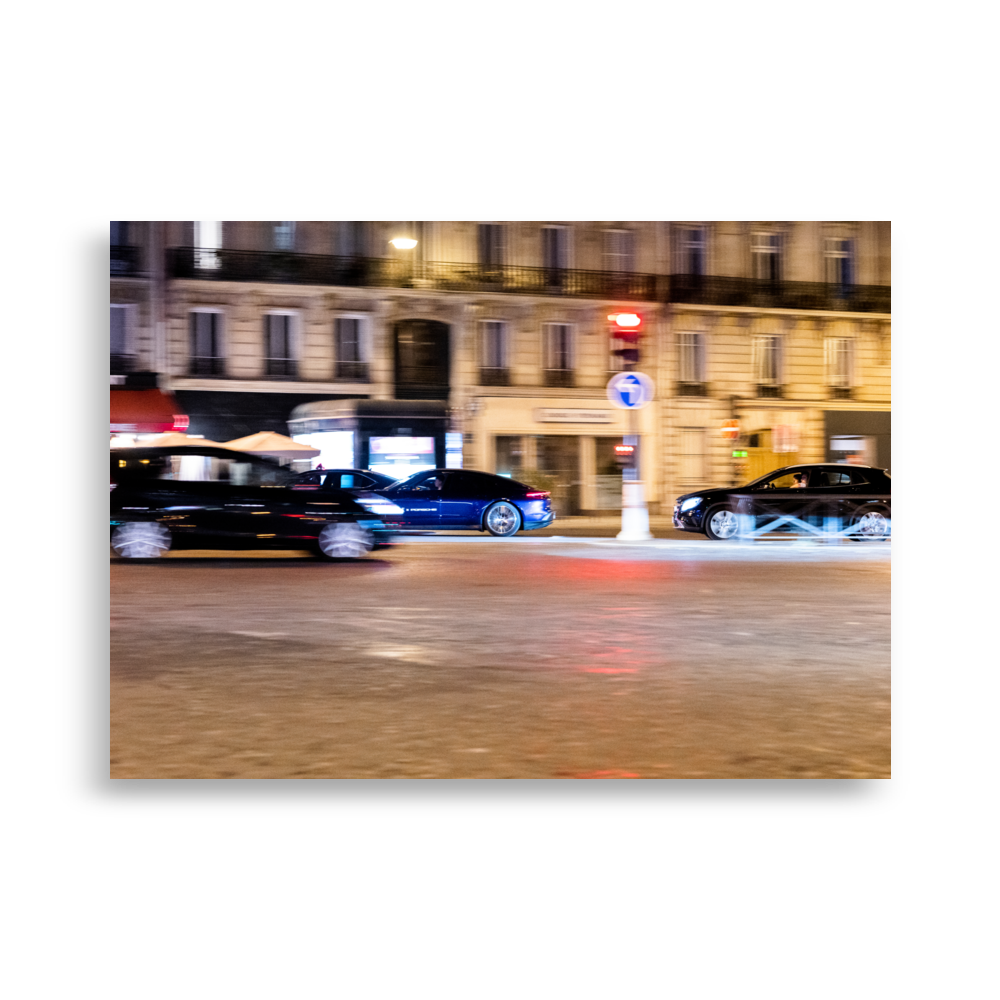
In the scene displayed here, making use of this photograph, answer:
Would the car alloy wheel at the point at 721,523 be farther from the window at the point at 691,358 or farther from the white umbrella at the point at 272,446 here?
the window at the point at 691,358

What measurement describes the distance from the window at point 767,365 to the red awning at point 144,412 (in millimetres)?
17002

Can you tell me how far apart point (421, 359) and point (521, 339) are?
2.92 metres

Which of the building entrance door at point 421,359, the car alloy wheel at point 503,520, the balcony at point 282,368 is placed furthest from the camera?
the building entrance door at point 421,359

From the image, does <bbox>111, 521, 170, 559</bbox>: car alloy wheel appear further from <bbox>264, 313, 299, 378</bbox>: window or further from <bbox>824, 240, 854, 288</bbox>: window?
<bbox>824, 240, 854, 288</bbox>: window

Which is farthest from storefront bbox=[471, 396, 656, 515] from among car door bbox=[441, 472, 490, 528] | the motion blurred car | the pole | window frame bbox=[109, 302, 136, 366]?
the pole

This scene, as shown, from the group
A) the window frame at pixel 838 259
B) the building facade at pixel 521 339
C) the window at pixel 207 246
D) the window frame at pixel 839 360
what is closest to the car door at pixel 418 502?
the building facade at pixel 521 339

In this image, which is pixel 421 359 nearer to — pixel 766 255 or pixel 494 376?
pixel 494 376

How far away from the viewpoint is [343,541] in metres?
17.5

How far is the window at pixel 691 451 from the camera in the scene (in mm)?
38562

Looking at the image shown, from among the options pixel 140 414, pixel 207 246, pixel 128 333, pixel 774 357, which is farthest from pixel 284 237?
pixel 774 357

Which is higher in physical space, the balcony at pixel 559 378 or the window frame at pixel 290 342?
the window frame at pixel 290 342

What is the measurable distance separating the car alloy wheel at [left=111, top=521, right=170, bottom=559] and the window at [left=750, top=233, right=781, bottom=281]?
26.2 meters
